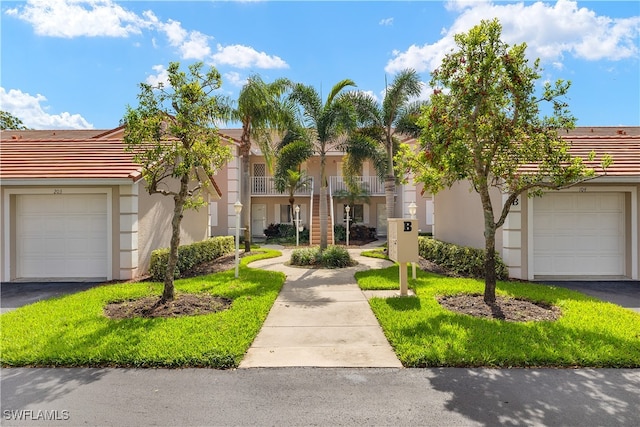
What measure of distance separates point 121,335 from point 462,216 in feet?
35.2

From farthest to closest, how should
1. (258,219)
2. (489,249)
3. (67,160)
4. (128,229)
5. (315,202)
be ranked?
(258,219) → (315,202) → (67,160) → (128,229) → (489,249)

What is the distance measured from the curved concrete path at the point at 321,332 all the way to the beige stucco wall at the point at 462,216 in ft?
14.9

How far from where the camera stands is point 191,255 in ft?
37.1

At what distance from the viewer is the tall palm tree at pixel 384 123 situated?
13023 mm

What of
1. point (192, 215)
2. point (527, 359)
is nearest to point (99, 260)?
point (192, 215)

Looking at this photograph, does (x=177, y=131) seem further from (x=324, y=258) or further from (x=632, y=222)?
(x=632, y=222)

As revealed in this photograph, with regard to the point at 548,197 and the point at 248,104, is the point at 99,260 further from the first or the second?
the point at 548,197

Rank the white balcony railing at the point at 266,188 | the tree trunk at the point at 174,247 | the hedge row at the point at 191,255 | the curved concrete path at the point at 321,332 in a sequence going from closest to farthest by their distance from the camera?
the curved concrete path at the point at 321,332 < the tree trunk at the point at 174,247 < the hedge row at the point at 191,255 < the white balcony railing at the point at 266,188

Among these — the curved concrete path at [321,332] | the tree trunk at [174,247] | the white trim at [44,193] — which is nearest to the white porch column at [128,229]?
the white trim at [44,193]

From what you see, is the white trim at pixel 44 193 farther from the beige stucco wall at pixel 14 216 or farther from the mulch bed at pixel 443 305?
the mulch bed at pixel 443 305

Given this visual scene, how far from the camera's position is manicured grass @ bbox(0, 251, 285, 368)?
4.59m

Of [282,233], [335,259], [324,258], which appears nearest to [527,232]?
[335,259]

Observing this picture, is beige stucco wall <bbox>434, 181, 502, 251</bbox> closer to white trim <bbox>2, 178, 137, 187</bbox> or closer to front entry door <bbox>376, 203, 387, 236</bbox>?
A: front entry door <bbox>376, 203, 387, 236</bbox>

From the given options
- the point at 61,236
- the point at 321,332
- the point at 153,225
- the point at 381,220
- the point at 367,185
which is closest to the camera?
the point at 321,332
